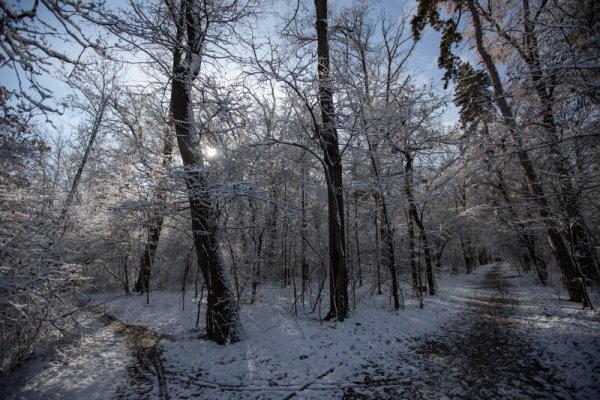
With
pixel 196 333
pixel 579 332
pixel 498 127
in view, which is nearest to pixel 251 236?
pixel 196 333

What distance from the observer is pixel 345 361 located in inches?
209

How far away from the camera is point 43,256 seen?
5.03 meters

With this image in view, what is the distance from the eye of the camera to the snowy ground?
14.3 ft

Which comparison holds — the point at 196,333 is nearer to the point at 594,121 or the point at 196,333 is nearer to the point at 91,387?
the point at 91,387

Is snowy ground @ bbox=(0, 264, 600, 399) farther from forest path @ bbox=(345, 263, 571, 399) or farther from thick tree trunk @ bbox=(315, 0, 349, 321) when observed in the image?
thick tree trunk @ bbox=(315, 0, 349, 321)

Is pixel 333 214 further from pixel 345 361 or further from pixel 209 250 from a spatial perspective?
pixel 345 361

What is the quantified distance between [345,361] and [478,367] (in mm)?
2418

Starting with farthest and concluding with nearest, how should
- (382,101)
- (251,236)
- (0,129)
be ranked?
(251,236)
(382,101)
(0,129)

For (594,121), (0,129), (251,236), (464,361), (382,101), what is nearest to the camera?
(594,121)

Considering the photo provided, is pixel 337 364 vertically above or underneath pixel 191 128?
underneath

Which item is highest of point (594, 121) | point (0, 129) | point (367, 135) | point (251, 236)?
point (367, 135)

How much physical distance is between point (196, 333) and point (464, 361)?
6.63 metres

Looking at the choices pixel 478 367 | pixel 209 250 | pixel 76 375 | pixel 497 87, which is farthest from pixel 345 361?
pixel 497 87

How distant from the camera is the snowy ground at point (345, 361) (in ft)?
14.3
